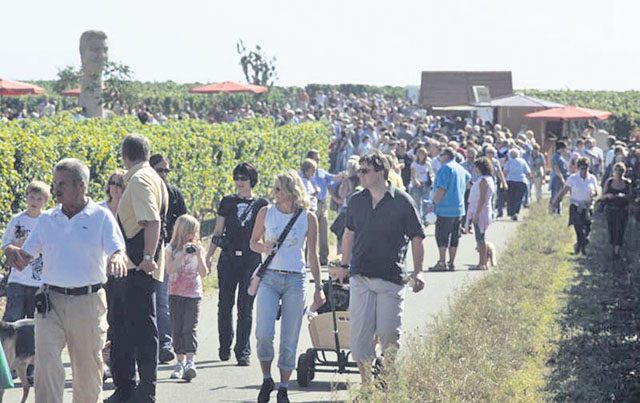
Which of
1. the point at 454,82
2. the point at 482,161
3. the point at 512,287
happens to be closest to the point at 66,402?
the point at 512,287

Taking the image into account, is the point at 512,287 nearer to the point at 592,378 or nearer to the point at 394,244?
the point at 592,378

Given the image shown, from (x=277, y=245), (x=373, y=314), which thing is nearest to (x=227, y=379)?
(x=277, y=245)

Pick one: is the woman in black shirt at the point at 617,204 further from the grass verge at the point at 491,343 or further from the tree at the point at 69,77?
the tree at the point at 69,77

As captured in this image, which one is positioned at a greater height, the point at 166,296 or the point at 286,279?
the point at 286,279

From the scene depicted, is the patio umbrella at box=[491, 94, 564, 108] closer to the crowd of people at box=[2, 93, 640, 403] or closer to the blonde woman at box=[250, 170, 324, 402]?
the crowd of people at box=[2, 93, 640, 403]

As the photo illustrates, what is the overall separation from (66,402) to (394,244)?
275 cm

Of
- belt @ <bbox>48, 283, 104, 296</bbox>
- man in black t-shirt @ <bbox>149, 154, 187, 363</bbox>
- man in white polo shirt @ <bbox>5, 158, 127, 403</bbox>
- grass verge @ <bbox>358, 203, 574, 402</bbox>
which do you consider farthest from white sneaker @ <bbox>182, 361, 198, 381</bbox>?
belt @ <bbox>48, 283, 104, 296</bbox>

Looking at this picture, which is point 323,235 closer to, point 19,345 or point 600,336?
point 600,336

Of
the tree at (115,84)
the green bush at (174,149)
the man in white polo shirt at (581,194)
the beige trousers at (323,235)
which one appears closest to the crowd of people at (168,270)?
the green bush at (174,149)

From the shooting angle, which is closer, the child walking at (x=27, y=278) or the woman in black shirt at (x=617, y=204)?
the child walking at (x=27, y=278)

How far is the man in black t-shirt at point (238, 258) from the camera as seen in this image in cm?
1330

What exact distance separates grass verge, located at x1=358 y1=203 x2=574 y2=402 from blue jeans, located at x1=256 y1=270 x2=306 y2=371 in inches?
32.8

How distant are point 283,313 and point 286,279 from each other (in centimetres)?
27

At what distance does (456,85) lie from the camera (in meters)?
68.8
